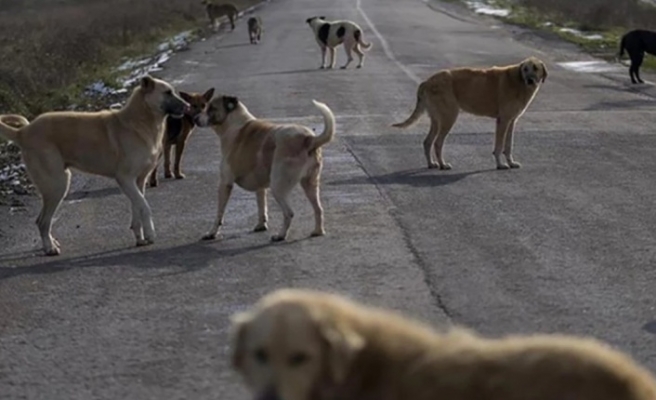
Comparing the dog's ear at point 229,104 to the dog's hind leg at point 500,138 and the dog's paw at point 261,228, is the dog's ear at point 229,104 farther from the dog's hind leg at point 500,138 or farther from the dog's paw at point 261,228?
the dog's hind leg at point 500,138

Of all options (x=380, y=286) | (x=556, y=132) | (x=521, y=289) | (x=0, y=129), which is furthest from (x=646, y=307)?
(x=556, y=132)

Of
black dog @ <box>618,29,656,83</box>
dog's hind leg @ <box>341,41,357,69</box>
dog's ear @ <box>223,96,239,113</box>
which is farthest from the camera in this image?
dog's hind leg @ <box>341,41,357,69</box>

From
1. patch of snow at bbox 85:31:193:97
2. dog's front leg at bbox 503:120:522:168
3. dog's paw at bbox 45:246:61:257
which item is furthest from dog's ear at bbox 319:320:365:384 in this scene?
patch of snow at bbox 85:31:193:97

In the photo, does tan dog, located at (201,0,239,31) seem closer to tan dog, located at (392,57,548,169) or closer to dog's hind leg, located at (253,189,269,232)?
tan dog, located at (392,57,548,169)

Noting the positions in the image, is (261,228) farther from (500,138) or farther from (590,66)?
(590,66)

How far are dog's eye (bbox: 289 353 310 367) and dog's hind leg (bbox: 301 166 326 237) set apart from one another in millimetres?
6933

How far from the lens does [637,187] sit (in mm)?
13539

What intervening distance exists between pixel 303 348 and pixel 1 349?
164 inches

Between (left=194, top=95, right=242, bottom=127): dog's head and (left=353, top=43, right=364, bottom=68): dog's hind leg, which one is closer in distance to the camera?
(left=194, top=95, right=242, bottom=127): dog's head

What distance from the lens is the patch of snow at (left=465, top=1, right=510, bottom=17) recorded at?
56.1 m

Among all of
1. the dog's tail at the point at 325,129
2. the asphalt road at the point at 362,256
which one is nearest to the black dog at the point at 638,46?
the asphalt road at the point at 362,256

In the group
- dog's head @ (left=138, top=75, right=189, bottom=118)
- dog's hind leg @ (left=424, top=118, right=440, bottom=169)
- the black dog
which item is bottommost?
the black dog

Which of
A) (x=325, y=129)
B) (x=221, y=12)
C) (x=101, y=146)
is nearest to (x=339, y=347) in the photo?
(x=325, y=129)

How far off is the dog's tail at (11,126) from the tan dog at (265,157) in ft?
5.04
